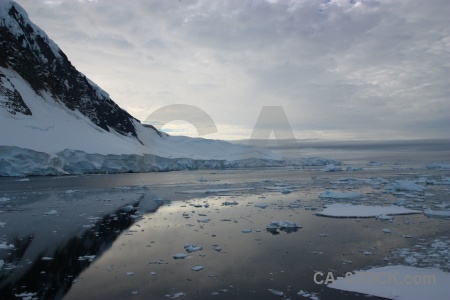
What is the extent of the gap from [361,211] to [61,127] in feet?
113

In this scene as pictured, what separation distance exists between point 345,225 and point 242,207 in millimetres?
5045

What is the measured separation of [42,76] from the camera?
4684 cm

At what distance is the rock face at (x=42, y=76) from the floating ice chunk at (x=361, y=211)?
32888mm

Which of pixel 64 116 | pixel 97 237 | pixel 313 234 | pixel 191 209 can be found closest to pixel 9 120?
pixel 64 116

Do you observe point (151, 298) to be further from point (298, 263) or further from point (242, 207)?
point (242, 207)

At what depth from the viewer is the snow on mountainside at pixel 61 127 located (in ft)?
102

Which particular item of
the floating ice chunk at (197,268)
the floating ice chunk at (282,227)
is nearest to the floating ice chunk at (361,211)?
the floating ice chunk at (282,227)

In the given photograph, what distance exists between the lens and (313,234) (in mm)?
10031

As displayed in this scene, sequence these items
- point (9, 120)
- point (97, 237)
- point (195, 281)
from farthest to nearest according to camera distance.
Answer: point (9, 120), point (97, 237), point (195, 281)

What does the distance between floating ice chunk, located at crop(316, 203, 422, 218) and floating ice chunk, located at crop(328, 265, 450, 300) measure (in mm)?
5733

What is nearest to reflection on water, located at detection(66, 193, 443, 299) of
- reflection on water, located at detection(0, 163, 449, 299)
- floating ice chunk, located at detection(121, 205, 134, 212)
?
reflection on water, located at detection(0, 163, 449, 299)

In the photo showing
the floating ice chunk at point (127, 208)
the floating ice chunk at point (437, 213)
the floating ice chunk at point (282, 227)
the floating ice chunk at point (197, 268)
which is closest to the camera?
the floating ice chunk at point (197, 268)

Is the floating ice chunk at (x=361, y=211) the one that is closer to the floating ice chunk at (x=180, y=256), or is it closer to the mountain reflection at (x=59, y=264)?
the floating ice chunk at (x=180, y=256)

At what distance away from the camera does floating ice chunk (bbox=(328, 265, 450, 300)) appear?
575 cm
